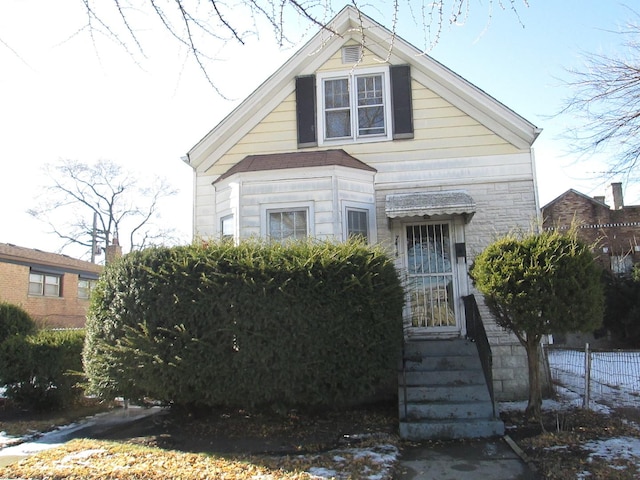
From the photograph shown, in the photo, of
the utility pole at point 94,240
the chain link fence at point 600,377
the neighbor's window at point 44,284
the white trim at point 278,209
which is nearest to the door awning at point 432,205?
the white trim at point 278,209

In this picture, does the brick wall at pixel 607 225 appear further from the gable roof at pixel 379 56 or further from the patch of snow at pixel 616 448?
the patch of snow at pixel 616 448

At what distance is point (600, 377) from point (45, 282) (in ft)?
76.5

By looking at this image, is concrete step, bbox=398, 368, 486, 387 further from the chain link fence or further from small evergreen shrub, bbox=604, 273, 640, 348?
small evergreen shrub, bbox=604, 273, 640, 348

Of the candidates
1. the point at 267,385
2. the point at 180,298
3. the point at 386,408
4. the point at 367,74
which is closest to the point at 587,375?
the point at 386,408

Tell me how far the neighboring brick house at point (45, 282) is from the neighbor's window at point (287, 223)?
45.6ft

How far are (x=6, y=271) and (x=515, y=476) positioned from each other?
22570 mm

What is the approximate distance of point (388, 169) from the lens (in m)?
9.57

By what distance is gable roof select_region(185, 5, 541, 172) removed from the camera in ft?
30.5

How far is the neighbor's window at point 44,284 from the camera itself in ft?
76.9

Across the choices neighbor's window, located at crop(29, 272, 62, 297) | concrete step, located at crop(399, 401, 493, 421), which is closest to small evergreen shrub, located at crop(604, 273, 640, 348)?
concrete step, located at crop(399, 401, 493, 421)

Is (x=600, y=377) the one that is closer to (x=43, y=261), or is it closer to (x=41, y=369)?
(x=41, y=369)

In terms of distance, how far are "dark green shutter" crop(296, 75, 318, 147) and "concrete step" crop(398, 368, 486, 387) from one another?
15.9ft

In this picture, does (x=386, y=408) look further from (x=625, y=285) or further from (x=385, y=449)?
(x=625, y=285)

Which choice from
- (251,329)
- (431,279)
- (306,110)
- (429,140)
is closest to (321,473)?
(251,329)
